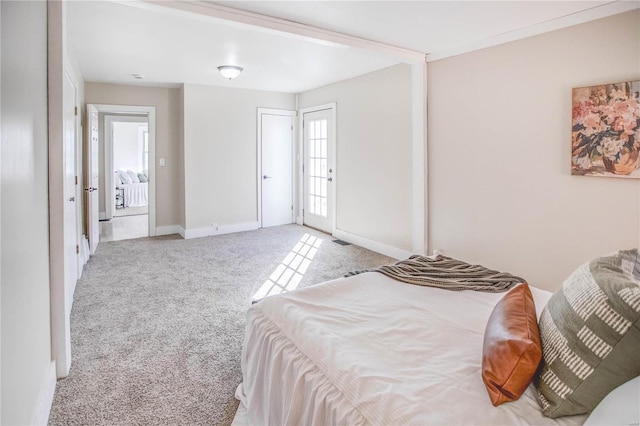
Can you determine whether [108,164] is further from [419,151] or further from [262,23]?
[419,151]

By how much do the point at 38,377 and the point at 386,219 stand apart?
391 centimetres

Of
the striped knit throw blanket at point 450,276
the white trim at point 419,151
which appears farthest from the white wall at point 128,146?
the striped knit throw blanket at point 450,276

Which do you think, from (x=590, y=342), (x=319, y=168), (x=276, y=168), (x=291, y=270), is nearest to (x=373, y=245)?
(x=291, y=270)

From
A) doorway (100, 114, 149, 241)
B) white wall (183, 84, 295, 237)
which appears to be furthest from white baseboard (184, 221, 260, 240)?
doorway (100, 114, 149, 241)

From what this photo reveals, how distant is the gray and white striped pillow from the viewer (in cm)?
100

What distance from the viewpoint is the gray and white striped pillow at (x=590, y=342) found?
1.00 meters

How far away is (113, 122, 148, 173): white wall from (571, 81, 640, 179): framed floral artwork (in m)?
10.6

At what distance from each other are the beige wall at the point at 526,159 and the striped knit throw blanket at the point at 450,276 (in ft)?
4.08

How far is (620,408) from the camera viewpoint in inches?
36.1

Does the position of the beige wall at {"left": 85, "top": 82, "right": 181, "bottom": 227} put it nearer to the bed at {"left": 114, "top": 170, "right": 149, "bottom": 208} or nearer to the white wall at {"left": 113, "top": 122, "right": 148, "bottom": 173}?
the bed at {"left": 114, "top": 170, "right": 149, "bottom": 208}

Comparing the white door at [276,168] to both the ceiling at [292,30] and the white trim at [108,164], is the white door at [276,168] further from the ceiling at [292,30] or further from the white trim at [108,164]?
the white trim at [108,164]

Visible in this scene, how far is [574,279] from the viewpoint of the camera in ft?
4.32

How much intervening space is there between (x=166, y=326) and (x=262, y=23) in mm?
2459

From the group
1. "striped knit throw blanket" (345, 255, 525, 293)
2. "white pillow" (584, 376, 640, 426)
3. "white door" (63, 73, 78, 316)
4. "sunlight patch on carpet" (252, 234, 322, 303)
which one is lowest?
"sunlight patch on carpet" (252, 234, 322, 303)
